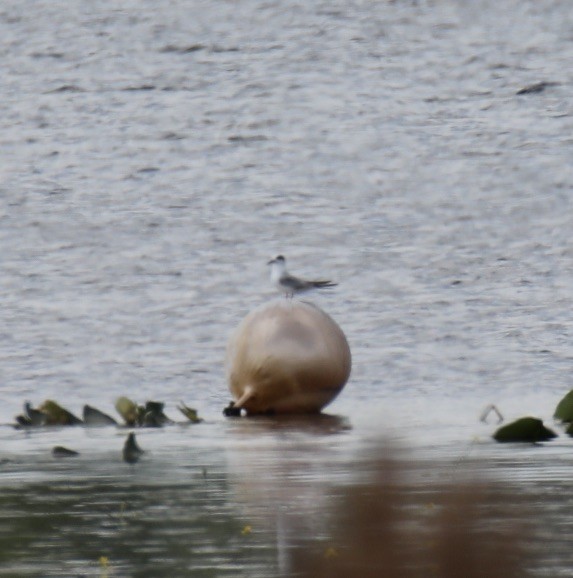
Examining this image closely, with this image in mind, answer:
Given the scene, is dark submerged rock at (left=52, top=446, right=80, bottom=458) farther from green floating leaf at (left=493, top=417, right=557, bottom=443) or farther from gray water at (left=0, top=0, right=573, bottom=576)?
green floating leaf at (left=493, top=417, right=557, bottom=443)

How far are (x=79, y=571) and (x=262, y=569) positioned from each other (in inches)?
19.8

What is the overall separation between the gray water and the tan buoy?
31 centimetres

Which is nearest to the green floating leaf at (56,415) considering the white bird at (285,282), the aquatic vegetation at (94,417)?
the aquatic vegetation at (94,417)

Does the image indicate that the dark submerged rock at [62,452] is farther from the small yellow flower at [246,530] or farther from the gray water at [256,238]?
the small yellow flower at [246,530]

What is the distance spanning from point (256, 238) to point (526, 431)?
36.5ft

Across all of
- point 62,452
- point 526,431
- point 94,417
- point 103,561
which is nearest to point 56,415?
point 94,417

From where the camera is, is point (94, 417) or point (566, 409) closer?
point (566, 409)

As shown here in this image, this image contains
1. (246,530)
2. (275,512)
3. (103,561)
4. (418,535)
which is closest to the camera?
(103,561)

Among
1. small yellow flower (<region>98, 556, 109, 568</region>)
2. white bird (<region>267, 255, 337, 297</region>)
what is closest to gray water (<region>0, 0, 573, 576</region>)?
small yellow flower (<region>98, 556, 109, 568</region>)

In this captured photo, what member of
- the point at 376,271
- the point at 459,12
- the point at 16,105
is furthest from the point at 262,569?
the point at 459,12

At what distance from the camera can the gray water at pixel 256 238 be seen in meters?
7.10

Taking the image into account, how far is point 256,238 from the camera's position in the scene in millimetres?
19578

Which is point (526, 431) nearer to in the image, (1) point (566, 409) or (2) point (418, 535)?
(1) point (566, 409)

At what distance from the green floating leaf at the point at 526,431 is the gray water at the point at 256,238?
18 cm
